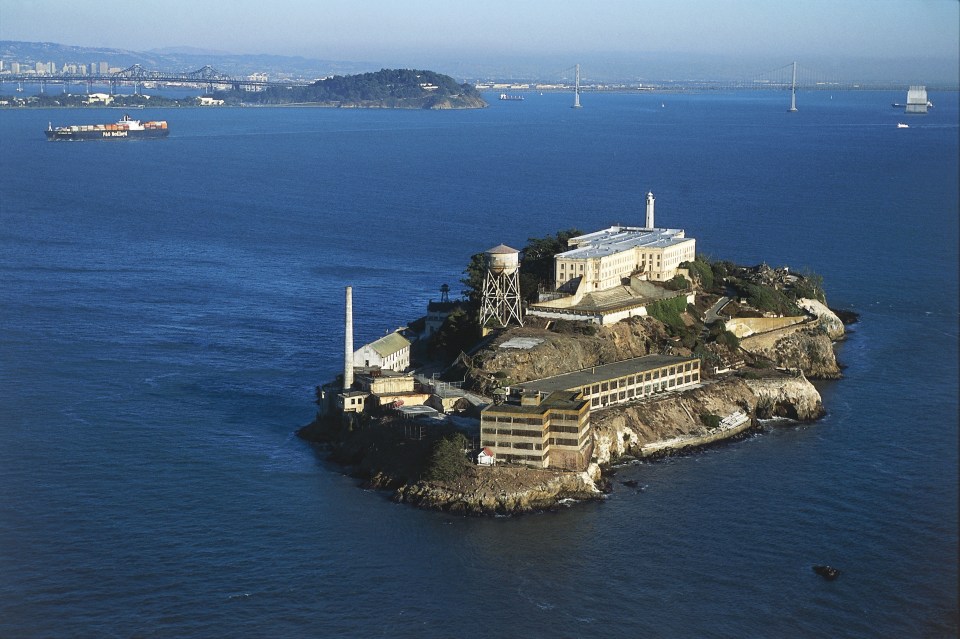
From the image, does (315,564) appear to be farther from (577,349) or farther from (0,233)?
(0,233)

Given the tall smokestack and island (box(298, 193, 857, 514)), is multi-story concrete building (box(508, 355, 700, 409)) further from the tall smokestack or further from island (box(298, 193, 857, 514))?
the tall smokestack

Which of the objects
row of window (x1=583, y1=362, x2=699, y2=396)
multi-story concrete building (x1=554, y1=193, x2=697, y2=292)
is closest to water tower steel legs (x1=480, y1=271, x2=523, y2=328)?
multi-story concrete building (x1=554, y1=193, x2=697, y2=292)

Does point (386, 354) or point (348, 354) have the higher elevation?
point (348, 354)

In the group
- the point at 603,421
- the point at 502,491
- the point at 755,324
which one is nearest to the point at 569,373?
the point at 603,421

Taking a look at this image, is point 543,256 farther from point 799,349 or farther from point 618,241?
point 799,349

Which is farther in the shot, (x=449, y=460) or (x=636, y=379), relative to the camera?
(x=636, y=379)

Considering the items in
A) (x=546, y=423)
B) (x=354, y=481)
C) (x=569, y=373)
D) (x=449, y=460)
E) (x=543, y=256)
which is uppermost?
(x=543, y=256)
